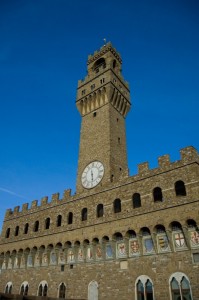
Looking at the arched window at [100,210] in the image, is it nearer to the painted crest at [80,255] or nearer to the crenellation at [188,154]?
the painted crest at [80,255]

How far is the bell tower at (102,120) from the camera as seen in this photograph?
23344mm

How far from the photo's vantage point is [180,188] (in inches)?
649

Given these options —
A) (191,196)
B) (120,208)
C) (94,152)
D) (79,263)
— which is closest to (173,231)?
(191,196)

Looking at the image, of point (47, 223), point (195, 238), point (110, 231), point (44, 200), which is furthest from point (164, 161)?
point (44, 200)

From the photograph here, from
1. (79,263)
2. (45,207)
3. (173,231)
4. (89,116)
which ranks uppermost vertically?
(89,116)

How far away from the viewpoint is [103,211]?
1986 cm

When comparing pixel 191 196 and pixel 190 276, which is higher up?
pixel 191 196

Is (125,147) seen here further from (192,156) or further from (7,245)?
(7,245)

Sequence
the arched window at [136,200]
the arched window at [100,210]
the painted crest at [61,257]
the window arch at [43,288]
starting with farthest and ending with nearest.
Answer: the window arch at [43,288]
the painted crest at [61,257]
the arched window at [100,210]
the arched window at [136,200]

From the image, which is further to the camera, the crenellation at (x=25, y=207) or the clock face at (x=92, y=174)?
the crenellation at (x=25, y=207)

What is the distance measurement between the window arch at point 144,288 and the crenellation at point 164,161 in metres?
7.38

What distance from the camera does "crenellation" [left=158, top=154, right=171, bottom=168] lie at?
1771 cm

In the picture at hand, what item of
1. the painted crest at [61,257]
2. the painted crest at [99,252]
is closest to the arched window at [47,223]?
the painted crest at [61,257]

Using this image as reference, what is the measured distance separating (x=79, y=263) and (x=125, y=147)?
1243cm
